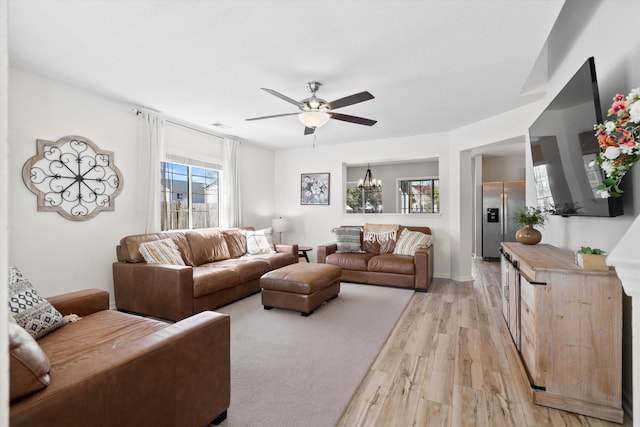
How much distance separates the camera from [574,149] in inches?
79.4

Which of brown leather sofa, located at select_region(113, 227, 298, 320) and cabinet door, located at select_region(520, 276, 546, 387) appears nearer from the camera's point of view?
cabinet door, located at select_region(520, 276, 546, 387)

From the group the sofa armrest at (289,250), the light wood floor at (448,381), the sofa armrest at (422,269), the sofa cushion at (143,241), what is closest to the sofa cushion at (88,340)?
the light wood floor at (448,381)

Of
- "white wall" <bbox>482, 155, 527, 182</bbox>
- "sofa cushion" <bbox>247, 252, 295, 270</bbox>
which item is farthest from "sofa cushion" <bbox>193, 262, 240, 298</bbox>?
"white wall" <bbox>482, 155, 527, 182</bbox>

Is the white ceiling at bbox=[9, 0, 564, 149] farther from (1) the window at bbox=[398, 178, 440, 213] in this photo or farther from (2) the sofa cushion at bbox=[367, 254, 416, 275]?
(1) the window at bbox=[398, 178, 440, 213]

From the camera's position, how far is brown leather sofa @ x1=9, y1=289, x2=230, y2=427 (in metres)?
0.98

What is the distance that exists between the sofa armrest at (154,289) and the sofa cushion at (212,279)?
0.10m

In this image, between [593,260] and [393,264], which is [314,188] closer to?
[393,264]

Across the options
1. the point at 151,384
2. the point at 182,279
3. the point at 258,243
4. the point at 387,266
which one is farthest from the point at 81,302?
the point at 387,266

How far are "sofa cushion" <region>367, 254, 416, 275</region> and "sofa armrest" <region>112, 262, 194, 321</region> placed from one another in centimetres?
263

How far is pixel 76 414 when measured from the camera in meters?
1.02

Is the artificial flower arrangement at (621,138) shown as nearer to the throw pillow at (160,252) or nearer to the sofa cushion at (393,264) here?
the sofa cushion at (393,264)

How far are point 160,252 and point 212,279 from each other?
0.71 m

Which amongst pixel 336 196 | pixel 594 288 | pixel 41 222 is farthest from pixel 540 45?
pixel 41 222

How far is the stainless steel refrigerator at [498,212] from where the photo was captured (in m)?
6.63
